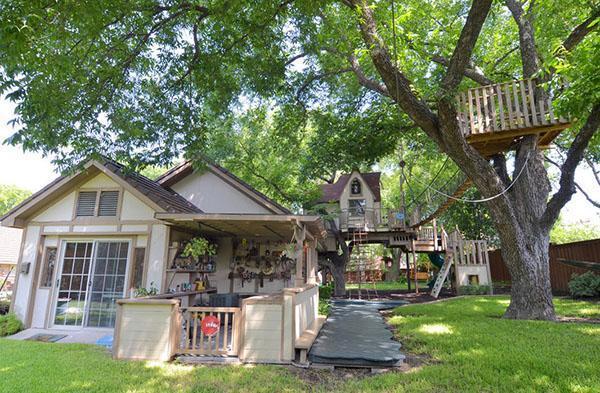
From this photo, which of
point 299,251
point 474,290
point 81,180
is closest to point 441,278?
point 474,290

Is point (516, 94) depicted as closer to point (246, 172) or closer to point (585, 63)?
point (585, 63)

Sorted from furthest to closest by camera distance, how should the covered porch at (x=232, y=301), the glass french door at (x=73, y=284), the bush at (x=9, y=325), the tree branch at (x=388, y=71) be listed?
the glass french door at (x=73, y=284) < the bush at (x=9, y=325) < the tree branch at (x=388, y=71) < the covered porch at (x=232, y=301)

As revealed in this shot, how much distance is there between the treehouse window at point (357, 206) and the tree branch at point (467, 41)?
526 inches

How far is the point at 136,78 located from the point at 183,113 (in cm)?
142

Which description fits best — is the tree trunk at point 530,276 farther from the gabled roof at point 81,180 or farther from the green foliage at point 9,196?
the green foliage at point 9,196

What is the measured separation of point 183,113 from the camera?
936cm

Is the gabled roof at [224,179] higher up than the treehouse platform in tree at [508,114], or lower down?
lower down

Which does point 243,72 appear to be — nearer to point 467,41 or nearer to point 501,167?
point 467,41

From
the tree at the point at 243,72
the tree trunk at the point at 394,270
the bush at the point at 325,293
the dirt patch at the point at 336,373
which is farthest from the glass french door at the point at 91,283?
the tree trunk at the point at 394,270

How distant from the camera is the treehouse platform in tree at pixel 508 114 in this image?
7820 millimetres

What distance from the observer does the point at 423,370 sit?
5000mm

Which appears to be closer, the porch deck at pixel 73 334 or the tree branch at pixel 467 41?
the tree branch at pixel 467 41

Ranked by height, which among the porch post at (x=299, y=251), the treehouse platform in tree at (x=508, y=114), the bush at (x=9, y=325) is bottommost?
the bush at (x=9, y=325)

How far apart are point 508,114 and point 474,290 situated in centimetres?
953
